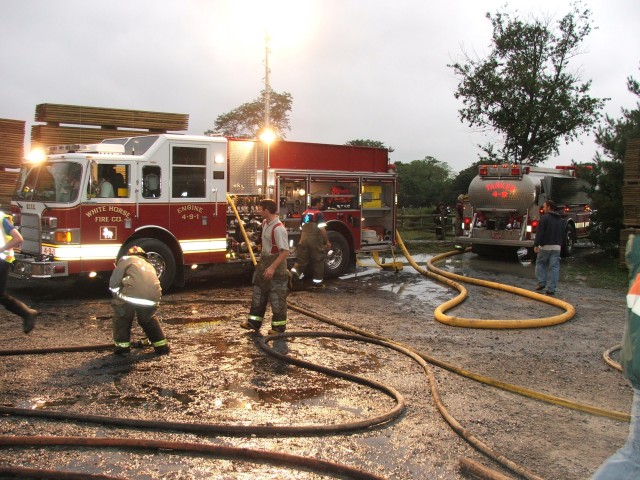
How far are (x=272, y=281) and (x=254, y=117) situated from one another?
107 feet

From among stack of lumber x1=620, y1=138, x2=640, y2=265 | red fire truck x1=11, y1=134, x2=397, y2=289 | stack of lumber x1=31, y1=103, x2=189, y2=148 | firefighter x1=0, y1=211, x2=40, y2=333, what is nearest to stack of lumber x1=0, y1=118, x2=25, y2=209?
stack of lumber x1=31, y1=103, x2=189, y2=148

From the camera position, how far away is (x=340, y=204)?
45.0 ft

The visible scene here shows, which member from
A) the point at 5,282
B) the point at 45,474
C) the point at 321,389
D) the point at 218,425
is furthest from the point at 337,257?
the point at 45,474

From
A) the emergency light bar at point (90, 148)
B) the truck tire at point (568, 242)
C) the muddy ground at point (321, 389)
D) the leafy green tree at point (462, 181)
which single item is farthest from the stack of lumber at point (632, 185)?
the leafy green tree at point (462, 181)

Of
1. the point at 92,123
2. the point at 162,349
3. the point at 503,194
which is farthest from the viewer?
the point at 503,194

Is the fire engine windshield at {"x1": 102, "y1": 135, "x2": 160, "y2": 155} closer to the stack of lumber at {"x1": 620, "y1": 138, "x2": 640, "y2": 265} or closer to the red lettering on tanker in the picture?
the red lettering on tanker

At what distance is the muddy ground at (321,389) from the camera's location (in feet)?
14.3

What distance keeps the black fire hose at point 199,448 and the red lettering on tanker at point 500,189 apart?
14027 mm

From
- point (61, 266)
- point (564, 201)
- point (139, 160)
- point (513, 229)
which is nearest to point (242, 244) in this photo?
point (139, 160)

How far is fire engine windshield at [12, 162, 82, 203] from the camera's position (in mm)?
10070

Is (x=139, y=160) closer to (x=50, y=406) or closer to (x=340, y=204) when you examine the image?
(x=340, y=204)

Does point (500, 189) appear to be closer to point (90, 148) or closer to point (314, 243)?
point (314, 243)

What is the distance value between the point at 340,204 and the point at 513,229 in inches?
232

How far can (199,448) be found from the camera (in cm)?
430
